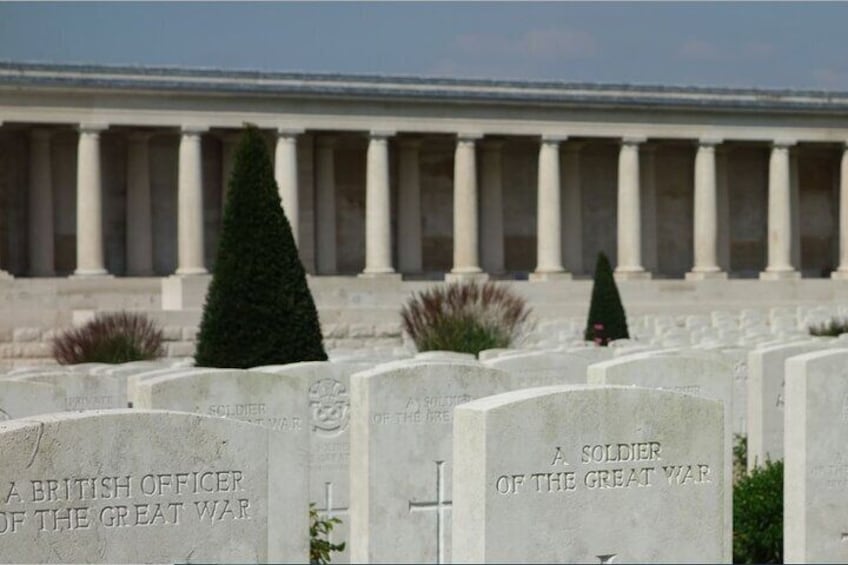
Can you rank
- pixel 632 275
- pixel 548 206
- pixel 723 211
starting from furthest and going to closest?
pixel 723 211 < pixel 632 275 < pixel 548 206

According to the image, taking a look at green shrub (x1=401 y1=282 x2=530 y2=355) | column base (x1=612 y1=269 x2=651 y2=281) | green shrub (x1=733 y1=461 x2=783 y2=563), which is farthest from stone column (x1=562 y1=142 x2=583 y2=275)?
green shrub (x1=733 y1=461 x2=783 y2=563)

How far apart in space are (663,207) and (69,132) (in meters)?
23.5

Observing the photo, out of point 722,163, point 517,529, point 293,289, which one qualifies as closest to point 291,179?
point 722,163

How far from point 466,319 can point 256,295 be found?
1070 centimetres

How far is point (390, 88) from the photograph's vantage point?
58.8 meters

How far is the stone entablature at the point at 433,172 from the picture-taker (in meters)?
56.2

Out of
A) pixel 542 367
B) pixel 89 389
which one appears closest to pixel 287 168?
pixel 542 367

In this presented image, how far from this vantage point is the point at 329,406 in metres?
15.2

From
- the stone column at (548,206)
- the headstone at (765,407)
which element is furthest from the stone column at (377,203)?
the headstone at (765,407)

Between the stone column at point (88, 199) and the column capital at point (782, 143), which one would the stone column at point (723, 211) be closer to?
the column capital at point (782, 143)

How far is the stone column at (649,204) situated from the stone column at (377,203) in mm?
11874

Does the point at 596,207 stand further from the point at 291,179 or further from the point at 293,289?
the point at 293,289

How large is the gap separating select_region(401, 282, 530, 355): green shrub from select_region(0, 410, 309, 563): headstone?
21.4m

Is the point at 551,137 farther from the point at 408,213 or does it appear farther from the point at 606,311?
the point at 606,311
